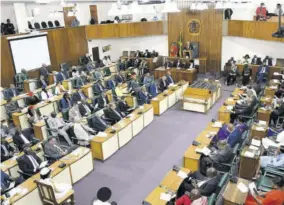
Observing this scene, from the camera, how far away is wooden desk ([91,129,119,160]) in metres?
7.69

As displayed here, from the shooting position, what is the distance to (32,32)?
14375 millimetres

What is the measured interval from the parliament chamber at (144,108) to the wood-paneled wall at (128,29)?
2.4 inches

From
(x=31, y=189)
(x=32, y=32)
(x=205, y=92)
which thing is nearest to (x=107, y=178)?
(x=31, y=189)

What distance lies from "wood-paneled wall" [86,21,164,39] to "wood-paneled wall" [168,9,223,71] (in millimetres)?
848

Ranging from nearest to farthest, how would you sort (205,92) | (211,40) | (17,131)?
(17,131) < (205,92) < (211,40)

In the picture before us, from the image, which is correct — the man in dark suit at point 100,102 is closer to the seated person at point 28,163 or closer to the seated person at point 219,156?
the seated person at point 28,163

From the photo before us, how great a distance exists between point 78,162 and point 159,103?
4.61 meters

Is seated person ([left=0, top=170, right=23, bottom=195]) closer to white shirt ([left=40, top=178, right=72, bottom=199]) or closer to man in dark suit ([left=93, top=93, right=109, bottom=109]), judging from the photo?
white shirt ([left=40, top=178, right=72, bottom=199])

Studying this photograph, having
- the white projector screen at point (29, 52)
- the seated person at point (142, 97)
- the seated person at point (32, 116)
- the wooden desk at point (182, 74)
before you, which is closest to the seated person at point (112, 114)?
the seated person at point (142, 97)

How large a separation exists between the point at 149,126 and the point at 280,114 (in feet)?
14.0

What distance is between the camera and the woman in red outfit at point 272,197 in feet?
16.4

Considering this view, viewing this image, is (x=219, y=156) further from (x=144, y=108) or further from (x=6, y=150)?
(x=6, y=150)

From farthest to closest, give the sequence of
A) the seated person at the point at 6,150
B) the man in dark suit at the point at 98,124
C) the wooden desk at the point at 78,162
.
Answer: the man in dark suit at the point at 98,124 < the seated person at the point at 6,150 < the wooden desk at the point at 78,162

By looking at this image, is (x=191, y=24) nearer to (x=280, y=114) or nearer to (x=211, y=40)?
(x=211, y=40)
